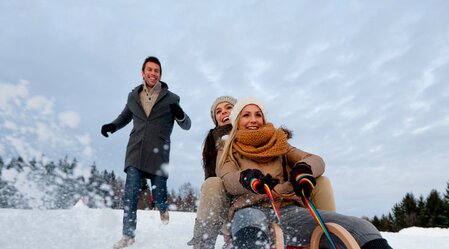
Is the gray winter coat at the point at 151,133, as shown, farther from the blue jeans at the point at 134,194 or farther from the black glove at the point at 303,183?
the black glove at the point at 303,183

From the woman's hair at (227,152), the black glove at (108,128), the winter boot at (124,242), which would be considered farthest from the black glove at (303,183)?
the black glove at (108,128)

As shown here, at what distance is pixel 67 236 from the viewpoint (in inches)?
167

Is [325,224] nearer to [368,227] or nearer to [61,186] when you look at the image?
[368,227]

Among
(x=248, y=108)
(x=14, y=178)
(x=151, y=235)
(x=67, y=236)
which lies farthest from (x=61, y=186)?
(x=248, y=108)

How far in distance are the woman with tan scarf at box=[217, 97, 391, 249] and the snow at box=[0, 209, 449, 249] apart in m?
1.63

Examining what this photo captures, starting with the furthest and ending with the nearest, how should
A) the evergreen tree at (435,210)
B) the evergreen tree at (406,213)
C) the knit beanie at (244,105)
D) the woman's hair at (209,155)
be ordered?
the evergreen tree at (406,213), the evergreen tree at (435,210), the woman's hair at (209,155), the knit beanie at (244,105)

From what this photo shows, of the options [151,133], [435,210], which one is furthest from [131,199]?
[435,210]

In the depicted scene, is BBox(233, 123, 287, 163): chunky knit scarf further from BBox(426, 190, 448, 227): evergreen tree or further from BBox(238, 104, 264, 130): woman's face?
BBox(426, 190, 448, 227): evergreen tree

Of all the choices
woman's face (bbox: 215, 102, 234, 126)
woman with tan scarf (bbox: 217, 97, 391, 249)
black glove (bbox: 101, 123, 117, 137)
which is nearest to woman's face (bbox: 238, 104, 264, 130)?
woman with tan scarf (bbox: 217, 97, 391, 249)

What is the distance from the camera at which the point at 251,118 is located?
3010 millimetres

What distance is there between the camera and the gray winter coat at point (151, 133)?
4328 mm

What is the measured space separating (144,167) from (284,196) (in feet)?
7.49

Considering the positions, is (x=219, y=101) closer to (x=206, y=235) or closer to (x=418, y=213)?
(x=206, y=235)

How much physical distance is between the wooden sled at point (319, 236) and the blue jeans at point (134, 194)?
233 cm
